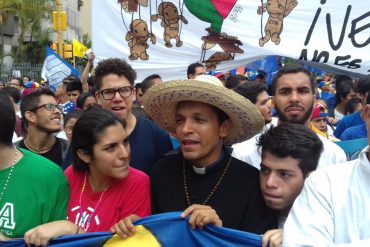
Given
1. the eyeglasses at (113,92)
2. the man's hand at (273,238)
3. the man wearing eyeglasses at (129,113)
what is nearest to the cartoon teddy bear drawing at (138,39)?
the man wearing eyeglasses at (129,113)

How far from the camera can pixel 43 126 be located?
4.46 m

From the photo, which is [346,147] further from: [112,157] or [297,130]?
[112,157]

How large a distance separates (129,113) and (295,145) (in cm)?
134

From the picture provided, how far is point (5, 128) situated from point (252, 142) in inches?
60.9

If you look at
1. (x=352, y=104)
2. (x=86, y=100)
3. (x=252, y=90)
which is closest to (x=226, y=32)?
(x=252, y=90)

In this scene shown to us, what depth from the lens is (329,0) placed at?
475cm

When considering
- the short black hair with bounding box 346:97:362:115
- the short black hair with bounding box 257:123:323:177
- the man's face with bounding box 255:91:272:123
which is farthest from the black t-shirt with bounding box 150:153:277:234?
the short black hair with bounding box 346:97:362:115

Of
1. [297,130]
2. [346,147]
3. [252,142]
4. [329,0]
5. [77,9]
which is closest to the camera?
[297,130]

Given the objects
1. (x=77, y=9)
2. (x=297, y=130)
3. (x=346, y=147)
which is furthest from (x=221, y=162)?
(x=77, y=9)

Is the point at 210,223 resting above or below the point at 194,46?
below

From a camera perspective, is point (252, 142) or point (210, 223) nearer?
point (210, 223)

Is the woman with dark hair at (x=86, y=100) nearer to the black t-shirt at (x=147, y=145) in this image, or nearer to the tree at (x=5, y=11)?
the black t-shirt at (x=147, y=145)

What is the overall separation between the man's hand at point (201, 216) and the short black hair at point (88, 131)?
76 centimetres

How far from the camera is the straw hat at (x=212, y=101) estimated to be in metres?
2.50
